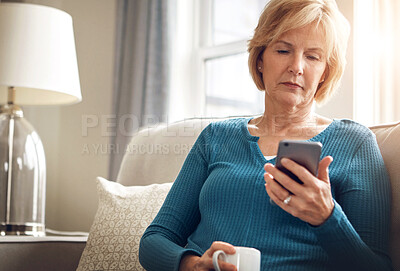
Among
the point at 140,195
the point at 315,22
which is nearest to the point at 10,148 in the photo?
the point at 140,195

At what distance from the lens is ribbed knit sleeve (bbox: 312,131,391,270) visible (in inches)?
40.1

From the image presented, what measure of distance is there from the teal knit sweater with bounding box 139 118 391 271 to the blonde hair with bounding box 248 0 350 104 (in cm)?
17

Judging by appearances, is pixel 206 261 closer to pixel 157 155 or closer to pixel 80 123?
pixel 157 155

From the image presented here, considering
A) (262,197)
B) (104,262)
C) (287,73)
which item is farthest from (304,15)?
(104,262)

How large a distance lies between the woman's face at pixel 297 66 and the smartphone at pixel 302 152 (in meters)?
0.39

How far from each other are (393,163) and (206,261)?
1.66 feet

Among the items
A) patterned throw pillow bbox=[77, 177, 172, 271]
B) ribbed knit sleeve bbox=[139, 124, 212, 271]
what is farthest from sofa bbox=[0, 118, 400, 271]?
ribbed knit sleeve bbox=[139, 124, 212, 271]

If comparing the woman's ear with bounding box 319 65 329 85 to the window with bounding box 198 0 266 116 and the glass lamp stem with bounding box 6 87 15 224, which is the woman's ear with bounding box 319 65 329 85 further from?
the glass lamp stem with bounding box 6 87 15 224

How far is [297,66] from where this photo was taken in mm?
1295

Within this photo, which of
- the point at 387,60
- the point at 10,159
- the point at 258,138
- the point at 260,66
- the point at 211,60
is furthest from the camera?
the point at 211,60

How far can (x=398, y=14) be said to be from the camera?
184 centimetres

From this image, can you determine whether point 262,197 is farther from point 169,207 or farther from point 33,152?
point 33,152

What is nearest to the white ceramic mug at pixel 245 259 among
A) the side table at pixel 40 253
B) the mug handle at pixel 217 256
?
the mug handle at pixel 217 256

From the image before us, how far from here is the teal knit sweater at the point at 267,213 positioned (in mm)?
1071
